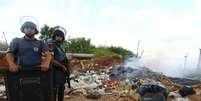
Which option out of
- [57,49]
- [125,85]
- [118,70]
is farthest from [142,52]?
[57,49]

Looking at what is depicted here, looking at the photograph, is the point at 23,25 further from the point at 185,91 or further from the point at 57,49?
the point at 185,91

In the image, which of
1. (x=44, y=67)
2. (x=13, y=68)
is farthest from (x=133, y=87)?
(x=13, y=68)

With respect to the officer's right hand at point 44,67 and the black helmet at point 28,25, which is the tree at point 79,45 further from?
the officer's right hand at point 44,67

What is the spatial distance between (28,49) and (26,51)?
0.04m

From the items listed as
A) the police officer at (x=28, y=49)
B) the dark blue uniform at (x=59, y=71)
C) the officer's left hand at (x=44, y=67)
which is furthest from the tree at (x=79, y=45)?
the officer's left hand at (x=44, y=67)

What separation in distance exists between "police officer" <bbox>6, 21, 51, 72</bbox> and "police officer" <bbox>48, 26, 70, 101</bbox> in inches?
35.1

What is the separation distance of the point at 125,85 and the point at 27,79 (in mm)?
7591

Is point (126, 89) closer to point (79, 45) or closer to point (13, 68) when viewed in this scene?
point (13, 68)

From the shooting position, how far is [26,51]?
5492mm

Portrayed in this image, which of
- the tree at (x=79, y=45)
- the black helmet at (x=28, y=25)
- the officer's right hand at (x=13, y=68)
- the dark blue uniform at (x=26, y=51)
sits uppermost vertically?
the black helmet at (x=28, y=25)

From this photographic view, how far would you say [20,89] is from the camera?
4.96 metres

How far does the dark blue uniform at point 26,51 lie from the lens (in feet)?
18.0

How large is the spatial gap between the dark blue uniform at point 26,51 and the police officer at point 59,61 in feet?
2.97

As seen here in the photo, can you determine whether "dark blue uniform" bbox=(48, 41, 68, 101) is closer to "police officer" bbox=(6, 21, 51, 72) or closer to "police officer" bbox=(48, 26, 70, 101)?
"police officer" bbox=(48, 26, 70, 101)
